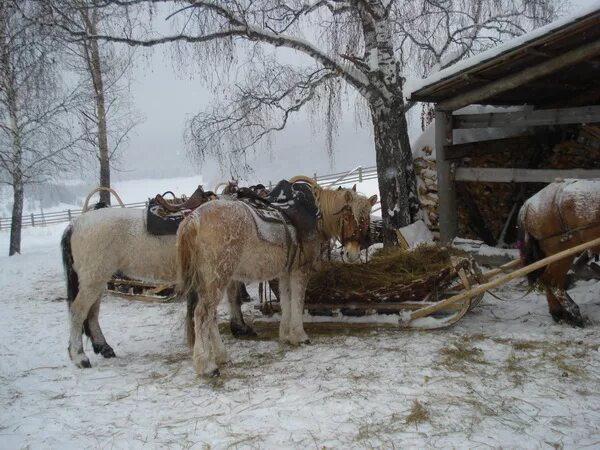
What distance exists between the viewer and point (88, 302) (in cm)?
444

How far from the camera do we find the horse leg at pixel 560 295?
15.1 feet

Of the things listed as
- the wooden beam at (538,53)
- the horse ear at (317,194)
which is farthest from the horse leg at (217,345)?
the wooden beam at (538,53)

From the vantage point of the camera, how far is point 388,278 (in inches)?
195

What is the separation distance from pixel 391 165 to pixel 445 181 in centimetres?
94

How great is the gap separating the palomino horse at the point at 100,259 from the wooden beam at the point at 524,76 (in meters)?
4.58

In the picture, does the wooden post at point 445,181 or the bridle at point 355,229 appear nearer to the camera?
the bridle at point 355,229

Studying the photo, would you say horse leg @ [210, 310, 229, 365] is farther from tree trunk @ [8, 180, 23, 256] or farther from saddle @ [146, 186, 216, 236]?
tree trunk @ [8, 180, 23, 256]

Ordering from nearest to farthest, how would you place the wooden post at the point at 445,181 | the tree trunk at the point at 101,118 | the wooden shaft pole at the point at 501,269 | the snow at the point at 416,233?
A: the wooden shaft pole at the point at 501,269
the wooden post at the point at 445,181
the snow at the point at 416,233
the tree trunk at the point at 101,118

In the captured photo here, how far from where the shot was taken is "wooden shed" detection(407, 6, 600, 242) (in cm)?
497

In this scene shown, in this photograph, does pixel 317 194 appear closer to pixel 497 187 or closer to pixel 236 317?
pixel 236 317

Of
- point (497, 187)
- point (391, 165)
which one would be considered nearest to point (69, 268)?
point (391, 165)

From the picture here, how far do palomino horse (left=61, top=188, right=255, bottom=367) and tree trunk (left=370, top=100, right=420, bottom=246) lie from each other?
4.08m

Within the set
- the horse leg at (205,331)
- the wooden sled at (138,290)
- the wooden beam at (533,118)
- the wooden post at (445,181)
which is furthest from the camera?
the wooden post at (445,181)

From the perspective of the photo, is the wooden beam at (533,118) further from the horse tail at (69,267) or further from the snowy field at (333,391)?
the horse tail at (69,267)
